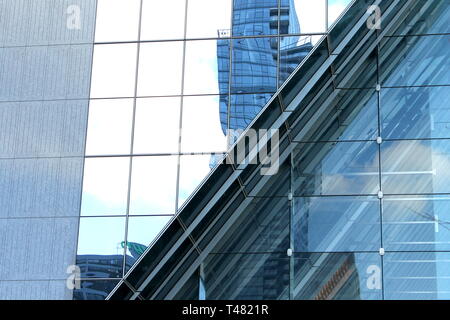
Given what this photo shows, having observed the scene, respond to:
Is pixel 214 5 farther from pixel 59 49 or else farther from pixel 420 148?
pixel 420 148

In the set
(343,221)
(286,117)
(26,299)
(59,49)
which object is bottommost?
Answer: (26,299)

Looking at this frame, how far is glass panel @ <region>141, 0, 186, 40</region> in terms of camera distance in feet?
62.2

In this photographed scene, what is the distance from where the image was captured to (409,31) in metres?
19.8

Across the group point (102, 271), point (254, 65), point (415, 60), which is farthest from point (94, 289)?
point (415, 60)

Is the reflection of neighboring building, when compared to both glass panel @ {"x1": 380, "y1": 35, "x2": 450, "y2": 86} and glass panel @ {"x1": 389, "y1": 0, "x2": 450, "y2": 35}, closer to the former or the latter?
glass panel @ {"x1": 380, "y1": 35, "x2": 450, "y2": 86}

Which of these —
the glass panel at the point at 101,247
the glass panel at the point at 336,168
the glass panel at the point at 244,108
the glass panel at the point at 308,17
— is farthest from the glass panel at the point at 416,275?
the glass panel at the point at 101,247

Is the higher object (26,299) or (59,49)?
(59,49)

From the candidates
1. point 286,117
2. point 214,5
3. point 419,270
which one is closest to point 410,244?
point 419,270

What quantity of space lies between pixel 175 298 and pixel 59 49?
170 inches

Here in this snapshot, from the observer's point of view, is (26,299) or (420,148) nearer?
(26,299)

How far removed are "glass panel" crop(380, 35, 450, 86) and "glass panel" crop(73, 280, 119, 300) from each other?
5.62 metres

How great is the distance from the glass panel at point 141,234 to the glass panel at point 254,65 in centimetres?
230

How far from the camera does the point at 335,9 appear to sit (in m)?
18.2

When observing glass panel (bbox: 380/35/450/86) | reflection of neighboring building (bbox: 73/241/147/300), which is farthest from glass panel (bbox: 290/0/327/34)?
reflection of neighboring building (bbox: 73/241/147/300)
